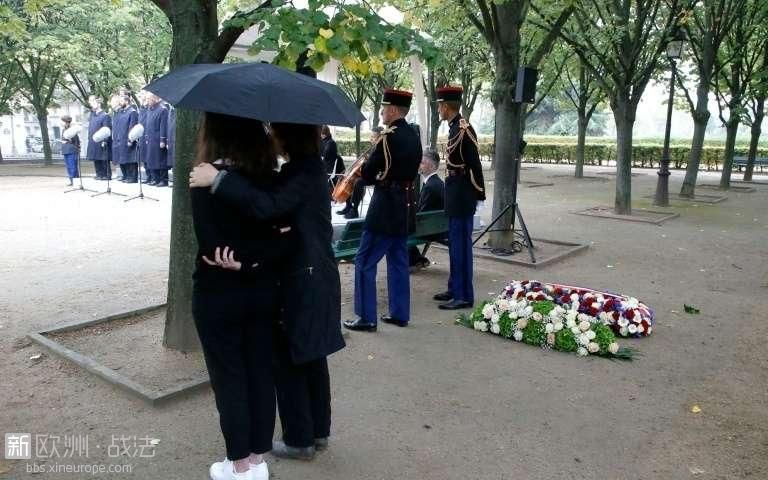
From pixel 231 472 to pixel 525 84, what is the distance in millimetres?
6944

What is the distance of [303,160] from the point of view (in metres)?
3.04

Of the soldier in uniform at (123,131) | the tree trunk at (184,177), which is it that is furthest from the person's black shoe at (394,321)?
the soldier in uniform at (123,131)

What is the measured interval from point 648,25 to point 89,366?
12.0m

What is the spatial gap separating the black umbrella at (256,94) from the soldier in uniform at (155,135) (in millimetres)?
13359

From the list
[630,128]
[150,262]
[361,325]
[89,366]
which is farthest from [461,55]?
[89,366]

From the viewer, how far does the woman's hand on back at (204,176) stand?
269 cm

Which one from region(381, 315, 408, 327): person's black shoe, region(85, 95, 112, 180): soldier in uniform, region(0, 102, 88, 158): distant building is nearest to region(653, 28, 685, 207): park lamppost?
region(381, 315, 408, 327): person's black shoe

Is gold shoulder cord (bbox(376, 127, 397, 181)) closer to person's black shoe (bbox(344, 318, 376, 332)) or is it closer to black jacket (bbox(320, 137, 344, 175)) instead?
person's black shoe (bbox(344, 318, 376, 332))

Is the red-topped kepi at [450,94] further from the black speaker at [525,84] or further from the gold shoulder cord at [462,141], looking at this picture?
the black speaker at [525,84]

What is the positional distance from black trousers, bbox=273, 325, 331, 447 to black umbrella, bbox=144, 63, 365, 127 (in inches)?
41.9

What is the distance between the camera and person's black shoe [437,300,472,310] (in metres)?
6.39

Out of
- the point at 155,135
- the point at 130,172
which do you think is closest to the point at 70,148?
the point at 130,172

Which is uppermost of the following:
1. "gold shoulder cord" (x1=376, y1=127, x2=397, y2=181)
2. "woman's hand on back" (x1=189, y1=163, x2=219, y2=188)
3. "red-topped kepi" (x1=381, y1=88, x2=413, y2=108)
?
"red-topped kepi" (x1=381, y1=88, x2=413, y2=108)

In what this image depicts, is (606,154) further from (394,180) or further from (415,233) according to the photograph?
(394,180)
